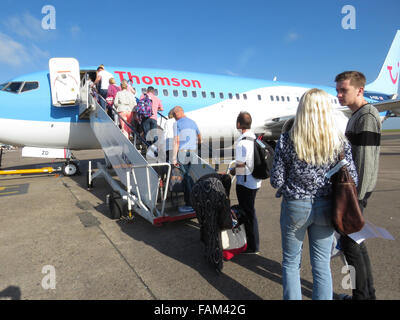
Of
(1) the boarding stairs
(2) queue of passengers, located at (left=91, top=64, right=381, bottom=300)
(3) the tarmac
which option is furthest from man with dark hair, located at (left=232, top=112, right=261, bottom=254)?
(1) the boarding stairs

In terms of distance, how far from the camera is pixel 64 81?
7.32m

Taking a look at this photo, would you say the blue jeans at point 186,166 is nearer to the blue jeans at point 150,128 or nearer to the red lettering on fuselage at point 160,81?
the blue jeans at point 150,128

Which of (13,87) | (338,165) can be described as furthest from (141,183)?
(13,87)

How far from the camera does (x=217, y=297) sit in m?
2.37

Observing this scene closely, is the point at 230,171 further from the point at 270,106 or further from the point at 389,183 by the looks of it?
the point at 270,106

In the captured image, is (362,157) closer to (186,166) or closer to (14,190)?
(186,166)

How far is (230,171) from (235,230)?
745mm

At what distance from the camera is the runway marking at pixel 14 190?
6984 millimetres

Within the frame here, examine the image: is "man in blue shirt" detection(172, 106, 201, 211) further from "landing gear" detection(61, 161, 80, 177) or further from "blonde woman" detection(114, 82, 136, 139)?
"landing gear" detection(61, 161, 80, 177)

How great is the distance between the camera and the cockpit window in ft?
24.2

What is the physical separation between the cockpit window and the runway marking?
304 centimetres

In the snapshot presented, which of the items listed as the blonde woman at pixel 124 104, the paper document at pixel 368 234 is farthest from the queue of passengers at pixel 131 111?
the paper document at pixel 368 234

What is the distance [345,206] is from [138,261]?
2.50 meters
